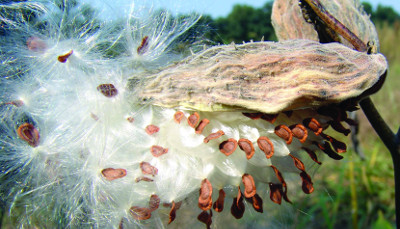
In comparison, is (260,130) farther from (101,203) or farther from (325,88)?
(101,203)

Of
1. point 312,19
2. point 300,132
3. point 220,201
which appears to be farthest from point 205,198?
point 312,19

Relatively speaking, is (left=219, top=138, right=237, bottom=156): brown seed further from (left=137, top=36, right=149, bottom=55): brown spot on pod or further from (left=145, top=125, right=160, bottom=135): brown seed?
(left=137, top=36, right=149, bottom=55): brown spot on pod

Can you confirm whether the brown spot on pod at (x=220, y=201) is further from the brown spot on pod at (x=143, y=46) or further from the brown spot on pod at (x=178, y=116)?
the brown spot on pod at (x=143, y=46)

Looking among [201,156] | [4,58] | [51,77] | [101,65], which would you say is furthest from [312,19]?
[4,58]

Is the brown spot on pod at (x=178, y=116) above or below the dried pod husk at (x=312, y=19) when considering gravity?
below

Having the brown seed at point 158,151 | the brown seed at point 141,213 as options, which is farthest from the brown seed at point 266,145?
the brown seed at point 141,213

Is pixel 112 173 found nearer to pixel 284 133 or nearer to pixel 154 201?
pixel 154 201
